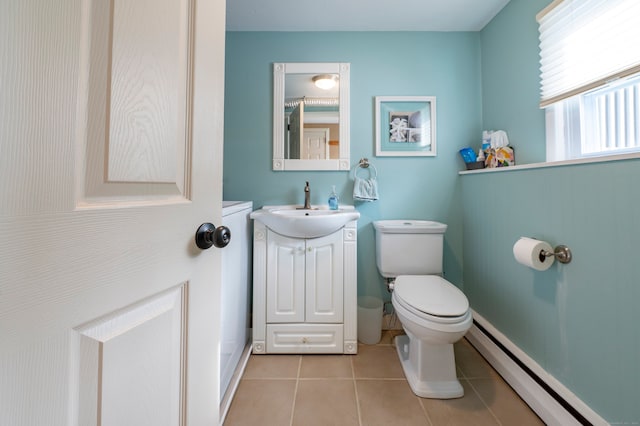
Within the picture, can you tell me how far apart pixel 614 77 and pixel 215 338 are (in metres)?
1.71

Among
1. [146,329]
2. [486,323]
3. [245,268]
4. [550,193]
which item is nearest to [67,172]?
[146,329]

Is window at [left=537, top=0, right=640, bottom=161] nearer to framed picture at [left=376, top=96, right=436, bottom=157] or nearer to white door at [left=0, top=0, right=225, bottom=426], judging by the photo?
framed picture at [left=376, top=96, right=436, bottom=157]

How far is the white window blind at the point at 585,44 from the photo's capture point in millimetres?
950

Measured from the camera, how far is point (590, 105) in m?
1.16

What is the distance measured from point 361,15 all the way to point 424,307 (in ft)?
6.14

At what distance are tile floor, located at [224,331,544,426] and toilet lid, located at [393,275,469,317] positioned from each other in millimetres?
457

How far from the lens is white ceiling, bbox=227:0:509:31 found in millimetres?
1567

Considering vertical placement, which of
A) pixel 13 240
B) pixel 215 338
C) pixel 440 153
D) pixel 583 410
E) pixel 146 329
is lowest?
pixel 583 410

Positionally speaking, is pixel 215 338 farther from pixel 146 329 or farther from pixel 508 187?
pixel 508 187

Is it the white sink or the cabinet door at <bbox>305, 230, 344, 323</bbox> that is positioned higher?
the white sink

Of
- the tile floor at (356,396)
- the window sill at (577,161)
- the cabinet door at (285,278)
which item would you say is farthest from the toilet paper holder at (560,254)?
the cabinet door at (285,278)

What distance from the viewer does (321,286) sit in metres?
1.51

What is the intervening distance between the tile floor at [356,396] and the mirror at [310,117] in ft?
4.22

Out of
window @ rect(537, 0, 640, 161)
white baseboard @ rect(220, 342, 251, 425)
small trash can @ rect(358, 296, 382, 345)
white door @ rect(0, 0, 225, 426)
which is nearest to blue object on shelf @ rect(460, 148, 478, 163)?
window @ rect(537, 0, 640, 161)
